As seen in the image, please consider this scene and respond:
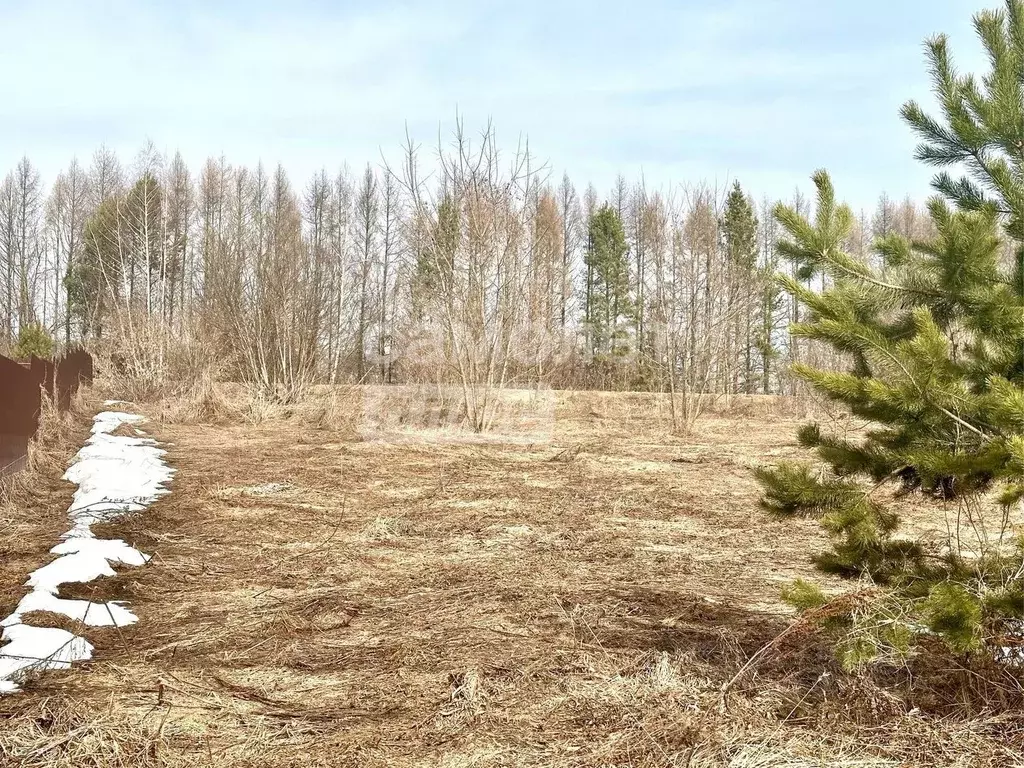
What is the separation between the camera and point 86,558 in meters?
5.95

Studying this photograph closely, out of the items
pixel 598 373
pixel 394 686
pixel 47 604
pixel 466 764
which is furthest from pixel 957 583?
pixel 598 373

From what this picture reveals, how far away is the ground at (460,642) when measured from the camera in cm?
318

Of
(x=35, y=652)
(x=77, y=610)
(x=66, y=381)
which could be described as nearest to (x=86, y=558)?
(x=77, y=610)

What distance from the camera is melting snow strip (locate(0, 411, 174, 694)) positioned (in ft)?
13.7

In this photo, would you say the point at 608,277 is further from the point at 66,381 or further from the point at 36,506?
the point at 36,506

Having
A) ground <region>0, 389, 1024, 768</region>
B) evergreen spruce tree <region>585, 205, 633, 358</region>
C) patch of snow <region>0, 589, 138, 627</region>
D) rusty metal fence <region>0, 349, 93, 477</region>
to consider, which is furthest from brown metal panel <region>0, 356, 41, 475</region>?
evergreen spruce tree <region>585, 205, 633, 358</region>

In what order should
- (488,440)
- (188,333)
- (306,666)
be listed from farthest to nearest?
1. (188,333)
2. (488,440)
3. (306,666)

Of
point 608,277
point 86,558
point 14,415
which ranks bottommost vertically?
point 86,558

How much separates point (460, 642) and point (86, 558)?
2.94 m

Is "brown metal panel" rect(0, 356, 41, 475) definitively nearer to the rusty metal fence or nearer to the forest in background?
the rusty metal fence

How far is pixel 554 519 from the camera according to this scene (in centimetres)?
795

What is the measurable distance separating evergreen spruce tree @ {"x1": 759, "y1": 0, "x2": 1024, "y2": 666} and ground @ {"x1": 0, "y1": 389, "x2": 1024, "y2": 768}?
17.7 inches

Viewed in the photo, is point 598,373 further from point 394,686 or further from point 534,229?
point 394,686

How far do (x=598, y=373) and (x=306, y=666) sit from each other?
26.8m
